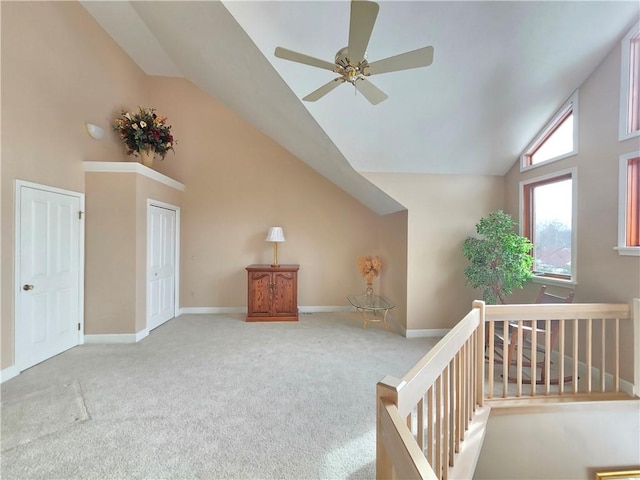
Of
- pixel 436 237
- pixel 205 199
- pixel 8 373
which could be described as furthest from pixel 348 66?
pixel 8 373

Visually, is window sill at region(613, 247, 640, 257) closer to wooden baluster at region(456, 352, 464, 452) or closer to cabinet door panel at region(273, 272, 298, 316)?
wooden baluster at region(456, 352, 464, 452)

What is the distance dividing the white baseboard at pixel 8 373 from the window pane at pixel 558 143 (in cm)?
619

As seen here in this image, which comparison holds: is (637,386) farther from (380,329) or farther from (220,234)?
(220,234)

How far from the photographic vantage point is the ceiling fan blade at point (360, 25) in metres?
1.40

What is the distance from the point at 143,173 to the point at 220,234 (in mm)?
1696

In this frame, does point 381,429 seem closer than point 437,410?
Yes

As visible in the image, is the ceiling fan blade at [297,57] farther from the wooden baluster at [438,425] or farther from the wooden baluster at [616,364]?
the wooden baluster at [616,364]

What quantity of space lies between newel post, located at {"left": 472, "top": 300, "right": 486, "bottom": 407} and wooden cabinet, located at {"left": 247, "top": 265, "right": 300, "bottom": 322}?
9.40 ft

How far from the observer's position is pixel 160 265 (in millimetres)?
4207

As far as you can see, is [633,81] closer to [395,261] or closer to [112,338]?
[395,261]

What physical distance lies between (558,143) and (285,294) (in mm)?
4237

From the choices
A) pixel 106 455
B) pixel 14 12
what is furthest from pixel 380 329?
pixel 14 12

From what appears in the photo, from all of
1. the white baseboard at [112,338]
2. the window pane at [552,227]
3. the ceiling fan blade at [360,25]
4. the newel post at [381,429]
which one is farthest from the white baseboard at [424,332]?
the white baseboard at [112,338]

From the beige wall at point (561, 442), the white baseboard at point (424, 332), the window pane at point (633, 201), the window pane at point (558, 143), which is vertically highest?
the window pane at point (558, 143)
